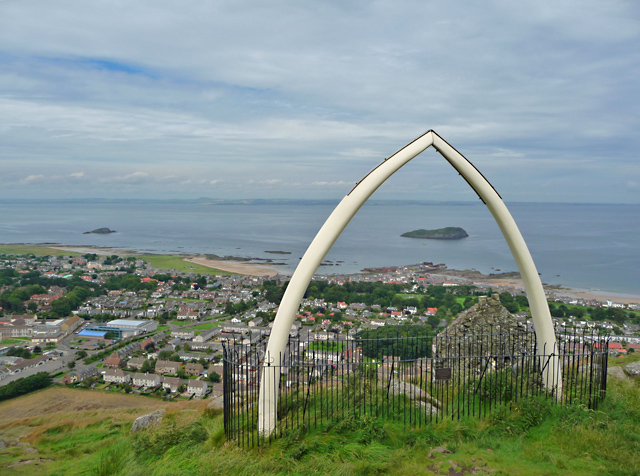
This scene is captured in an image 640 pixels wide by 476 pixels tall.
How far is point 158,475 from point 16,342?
2550cm

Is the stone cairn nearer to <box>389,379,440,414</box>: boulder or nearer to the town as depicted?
the town

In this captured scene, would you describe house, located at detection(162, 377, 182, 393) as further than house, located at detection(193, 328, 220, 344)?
No

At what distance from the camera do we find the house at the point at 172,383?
16219 mm

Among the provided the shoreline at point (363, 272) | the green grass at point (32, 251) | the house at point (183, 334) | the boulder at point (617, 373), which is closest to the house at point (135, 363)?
the house at point (183, 334)

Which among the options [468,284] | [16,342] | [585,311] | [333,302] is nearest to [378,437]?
[585,311]

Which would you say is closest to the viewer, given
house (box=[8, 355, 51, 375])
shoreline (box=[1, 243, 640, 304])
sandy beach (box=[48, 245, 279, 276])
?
house (box=[8, 355, 51, 375])

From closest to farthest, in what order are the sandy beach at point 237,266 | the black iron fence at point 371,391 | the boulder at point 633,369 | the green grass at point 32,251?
1. the black iron fence at point 371,391
2. the boulder at point 633,369
3. the sandy beach at point 237,266
4. the green grass at point 32,251

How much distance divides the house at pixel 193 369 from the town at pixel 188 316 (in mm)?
47

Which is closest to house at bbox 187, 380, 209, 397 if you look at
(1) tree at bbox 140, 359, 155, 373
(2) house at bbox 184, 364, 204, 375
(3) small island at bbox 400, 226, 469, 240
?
(2) house at bbox 184, 364, 204, 375

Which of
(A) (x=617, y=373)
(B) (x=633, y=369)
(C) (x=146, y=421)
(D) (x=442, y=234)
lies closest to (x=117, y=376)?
(C) (x=146, y=421)

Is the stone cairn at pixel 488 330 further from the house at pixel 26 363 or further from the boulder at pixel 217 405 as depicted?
the house at pixel 26 363

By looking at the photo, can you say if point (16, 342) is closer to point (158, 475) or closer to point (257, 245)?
point (158, 475)

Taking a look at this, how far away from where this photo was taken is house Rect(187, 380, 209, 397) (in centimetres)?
1579

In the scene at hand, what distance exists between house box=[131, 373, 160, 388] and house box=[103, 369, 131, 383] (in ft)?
1.31
